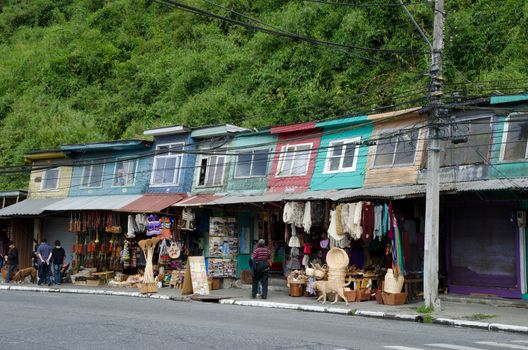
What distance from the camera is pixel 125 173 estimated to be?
98.8 feet

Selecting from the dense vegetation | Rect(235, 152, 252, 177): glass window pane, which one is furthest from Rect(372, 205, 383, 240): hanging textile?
Rect(235, 152, 252, 177): glass window pane

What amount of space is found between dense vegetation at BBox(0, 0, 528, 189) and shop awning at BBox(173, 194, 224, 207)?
460cm

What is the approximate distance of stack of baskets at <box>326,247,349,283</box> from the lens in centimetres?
2036

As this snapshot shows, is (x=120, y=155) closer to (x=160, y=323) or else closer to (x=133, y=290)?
(x=133, y=290)

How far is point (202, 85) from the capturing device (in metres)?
42.9

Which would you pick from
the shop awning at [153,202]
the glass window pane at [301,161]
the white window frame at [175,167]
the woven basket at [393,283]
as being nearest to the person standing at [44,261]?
the shop awning at [153,202]

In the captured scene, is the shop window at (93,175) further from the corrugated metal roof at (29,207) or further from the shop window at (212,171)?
the shop window at (212,171)

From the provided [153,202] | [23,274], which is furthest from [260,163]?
[23,274]

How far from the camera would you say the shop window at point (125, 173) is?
29797mm

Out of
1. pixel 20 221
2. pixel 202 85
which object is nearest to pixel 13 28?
pixel 202 85

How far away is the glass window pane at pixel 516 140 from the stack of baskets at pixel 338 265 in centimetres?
557

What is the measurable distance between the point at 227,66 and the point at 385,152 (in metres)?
22.4

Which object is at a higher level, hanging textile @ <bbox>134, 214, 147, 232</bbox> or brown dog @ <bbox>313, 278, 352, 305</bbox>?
hanging textile @ <bbox>134, 214, 147, 232</bbox>

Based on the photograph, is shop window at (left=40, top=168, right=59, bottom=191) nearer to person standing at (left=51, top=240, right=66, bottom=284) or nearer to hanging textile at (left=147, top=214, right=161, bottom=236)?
person standing at (left=51, top=240, right=66, bottom=284)
